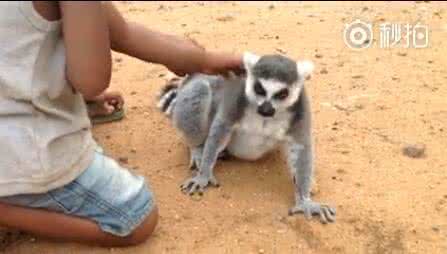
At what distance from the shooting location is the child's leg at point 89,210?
289 centimetres

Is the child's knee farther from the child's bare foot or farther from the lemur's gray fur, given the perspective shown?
the child's bare foot

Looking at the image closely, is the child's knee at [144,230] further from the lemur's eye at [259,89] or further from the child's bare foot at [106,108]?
the child's bare foot at [106,108]

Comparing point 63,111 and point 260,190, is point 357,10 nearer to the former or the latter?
point 260,190

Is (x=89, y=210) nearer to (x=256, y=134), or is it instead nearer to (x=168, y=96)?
(x=256, y=134)

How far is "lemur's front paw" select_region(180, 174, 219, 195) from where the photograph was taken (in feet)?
11.1

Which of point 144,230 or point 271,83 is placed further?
point 271,83

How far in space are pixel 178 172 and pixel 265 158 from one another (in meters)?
0.44

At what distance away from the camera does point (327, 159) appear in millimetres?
3645

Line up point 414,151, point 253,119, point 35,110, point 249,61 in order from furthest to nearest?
point 414,151
point 253,119
point 249,61
point 35,110

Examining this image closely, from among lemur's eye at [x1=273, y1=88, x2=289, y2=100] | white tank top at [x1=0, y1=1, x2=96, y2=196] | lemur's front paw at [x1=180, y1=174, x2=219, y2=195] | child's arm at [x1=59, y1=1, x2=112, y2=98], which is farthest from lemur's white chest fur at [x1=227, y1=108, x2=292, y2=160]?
child's arm at [x1=59, y1=1, x2=112, y2=98]

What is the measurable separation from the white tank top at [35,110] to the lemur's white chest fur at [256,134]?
85 centimetres

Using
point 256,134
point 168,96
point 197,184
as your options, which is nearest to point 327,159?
point 256,134

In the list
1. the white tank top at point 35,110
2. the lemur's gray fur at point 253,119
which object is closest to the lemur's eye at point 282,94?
the lemur's gray fur at point 253,119

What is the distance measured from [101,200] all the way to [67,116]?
0.36 meters
